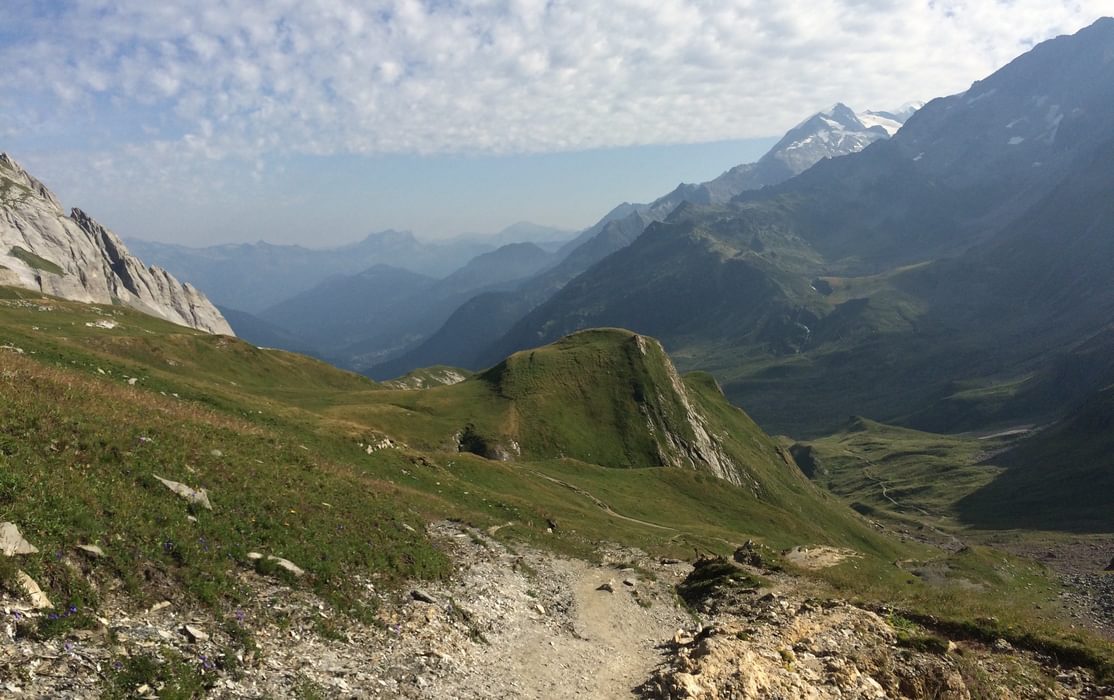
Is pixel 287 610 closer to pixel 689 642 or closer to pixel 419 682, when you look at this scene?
pixel 419 682

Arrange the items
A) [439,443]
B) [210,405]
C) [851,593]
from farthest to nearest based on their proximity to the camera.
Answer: [439,443]
[210,405]
[851,593]

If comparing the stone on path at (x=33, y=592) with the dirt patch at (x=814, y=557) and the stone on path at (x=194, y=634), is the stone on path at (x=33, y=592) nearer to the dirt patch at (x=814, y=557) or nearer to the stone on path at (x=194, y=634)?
the stone on path at (x=194, y=634)

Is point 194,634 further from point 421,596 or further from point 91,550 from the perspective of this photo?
point 421,596

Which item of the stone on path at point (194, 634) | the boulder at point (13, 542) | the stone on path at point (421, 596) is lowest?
the stone on path at point (421, 596)

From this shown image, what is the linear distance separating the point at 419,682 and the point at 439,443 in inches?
2896

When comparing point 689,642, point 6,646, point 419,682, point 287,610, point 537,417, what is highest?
point 6,646

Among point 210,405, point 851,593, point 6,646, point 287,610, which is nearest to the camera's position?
point 6,646

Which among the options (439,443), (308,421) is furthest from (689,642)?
(439,443)

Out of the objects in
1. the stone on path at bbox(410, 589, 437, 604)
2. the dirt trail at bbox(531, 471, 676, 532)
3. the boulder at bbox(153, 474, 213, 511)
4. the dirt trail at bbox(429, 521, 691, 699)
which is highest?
the boulder at bbox(153, 474, 213, 511)

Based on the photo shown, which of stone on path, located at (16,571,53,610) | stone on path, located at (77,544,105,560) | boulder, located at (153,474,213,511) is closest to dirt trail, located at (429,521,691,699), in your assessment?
stone on path, located at (77,544,105,560)

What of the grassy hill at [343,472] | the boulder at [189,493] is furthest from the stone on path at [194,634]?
the boulder at [189,493]

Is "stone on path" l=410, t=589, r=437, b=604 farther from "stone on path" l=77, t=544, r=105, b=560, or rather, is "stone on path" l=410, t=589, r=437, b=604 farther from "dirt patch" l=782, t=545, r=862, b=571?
"dirt patch" l=782, t=545, r=862, b=571

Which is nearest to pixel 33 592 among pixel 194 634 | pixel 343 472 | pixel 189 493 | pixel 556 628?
pixel 194 634

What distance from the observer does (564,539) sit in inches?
1821
